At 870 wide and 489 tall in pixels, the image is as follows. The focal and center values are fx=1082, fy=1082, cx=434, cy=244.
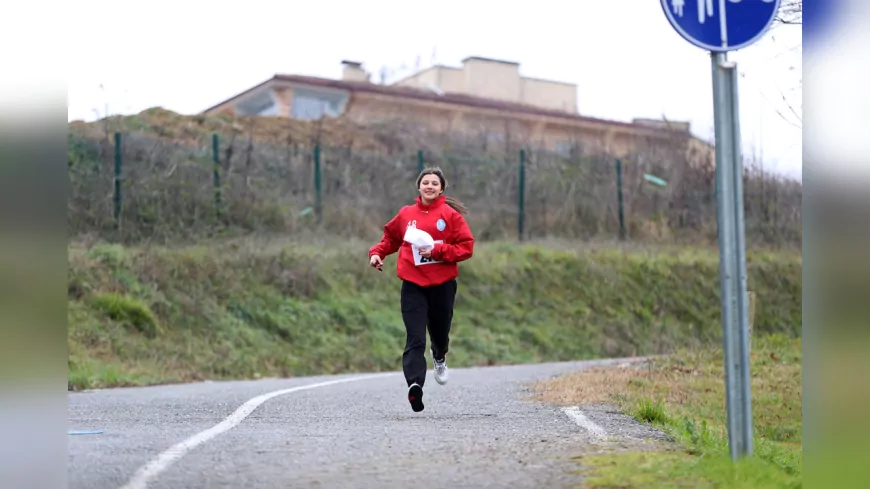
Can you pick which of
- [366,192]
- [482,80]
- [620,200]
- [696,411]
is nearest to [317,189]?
[366,192]

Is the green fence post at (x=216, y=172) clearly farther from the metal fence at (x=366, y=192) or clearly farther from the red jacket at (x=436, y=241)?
the red jacket at (x=436, y=241)

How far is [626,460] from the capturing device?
6.02 meters

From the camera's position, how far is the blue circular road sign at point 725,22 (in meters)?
5.76

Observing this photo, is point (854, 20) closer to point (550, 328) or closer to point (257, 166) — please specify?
point (550, 328)

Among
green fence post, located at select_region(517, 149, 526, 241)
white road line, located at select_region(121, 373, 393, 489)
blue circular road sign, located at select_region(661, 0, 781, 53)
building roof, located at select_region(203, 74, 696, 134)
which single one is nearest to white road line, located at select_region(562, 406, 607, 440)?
white road line, located at select_region(121, 373, 393, 489)

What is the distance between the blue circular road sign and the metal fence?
18856 millimetres

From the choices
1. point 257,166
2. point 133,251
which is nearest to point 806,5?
point 133,251

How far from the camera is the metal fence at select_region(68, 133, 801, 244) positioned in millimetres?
23844

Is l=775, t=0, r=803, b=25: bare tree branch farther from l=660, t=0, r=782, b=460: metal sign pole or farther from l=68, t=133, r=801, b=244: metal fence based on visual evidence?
l=68, t=133, r=801, b=244: metal fence

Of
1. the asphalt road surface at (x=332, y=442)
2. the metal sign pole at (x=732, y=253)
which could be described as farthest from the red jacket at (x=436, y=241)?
the metal sign pole at (x=732, y=253)

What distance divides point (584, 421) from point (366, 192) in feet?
70.1

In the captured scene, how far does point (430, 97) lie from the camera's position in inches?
1768

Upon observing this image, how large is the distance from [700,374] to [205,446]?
8653 mm

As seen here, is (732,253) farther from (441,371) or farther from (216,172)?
(216,172)
